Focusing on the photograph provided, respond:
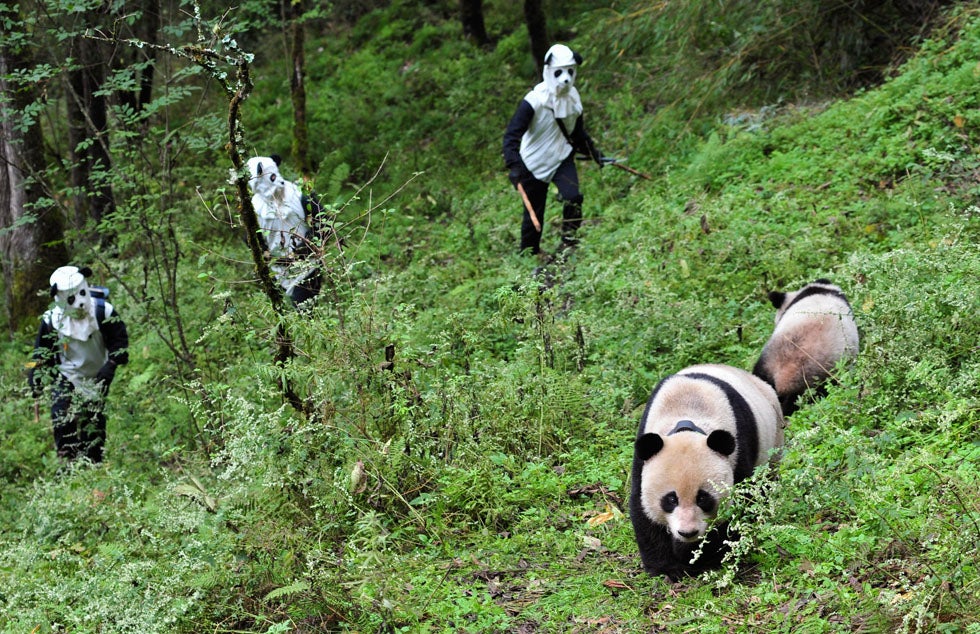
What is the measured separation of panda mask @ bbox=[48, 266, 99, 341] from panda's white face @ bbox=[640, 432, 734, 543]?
655cm

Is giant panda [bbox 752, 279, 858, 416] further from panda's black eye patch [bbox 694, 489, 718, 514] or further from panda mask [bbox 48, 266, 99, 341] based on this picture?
panda mask [bbox 48, 266, 99, 341]

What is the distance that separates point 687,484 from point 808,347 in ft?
8.27

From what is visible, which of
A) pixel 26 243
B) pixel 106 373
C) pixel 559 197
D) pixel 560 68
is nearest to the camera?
pixel 106 373

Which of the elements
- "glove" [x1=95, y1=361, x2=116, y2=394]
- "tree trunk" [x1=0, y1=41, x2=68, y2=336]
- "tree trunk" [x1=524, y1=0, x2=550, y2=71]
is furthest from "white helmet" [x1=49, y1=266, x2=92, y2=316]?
"tree trunk" [x1=524, y1=0, x2=550, y2=71]

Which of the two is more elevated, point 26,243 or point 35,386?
point 26,243

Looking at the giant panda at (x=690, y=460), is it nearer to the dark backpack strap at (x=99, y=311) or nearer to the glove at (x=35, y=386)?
the dark backpack strap at (x=99, y=311)

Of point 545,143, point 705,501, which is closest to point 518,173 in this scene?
point 545,143

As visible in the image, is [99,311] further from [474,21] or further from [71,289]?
[474,21]

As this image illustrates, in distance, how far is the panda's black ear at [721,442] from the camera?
4488 mm

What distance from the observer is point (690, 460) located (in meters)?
4.51

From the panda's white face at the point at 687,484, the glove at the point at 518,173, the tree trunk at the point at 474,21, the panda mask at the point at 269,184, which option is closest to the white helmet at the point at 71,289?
the panda mask at the point at 269,184

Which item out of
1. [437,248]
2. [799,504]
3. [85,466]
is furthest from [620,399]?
[437,248]

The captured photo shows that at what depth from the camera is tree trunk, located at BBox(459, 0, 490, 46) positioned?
63.4ft

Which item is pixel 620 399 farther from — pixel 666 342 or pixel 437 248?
pixel 437 248
